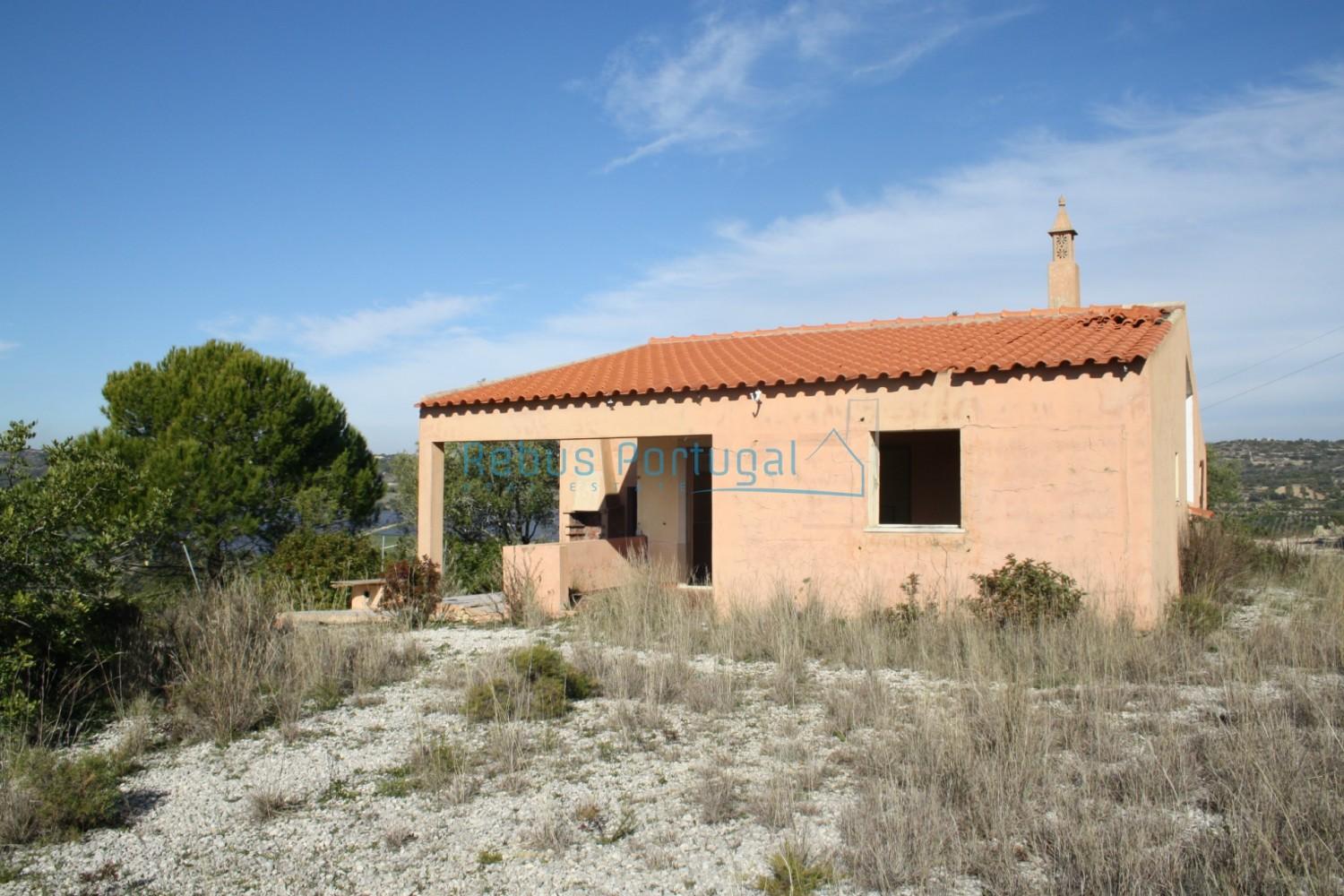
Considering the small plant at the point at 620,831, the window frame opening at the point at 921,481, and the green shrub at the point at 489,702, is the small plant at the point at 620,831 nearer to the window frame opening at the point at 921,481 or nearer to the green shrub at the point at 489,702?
the green shrub at the point at 489,702

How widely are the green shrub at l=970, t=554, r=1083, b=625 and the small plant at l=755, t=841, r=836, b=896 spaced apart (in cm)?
588

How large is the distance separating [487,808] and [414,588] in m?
7.91

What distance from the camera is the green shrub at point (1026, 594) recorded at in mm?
10344

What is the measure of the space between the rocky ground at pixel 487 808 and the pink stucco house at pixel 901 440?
13.4 ft

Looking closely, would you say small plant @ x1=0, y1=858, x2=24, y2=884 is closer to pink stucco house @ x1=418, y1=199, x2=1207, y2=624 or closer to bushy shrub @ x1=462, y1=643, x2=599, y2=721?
bushy shrub @ x1=462, y1=643, x2=599, y2=721

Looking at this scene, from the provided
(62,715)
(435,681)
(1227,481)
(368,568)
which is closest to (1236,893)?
(435,681)

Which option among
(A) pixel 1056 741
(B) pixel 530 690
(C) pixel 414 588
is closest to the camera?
(A) pixel 1056 741

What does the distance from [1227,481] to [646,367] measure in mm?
21544

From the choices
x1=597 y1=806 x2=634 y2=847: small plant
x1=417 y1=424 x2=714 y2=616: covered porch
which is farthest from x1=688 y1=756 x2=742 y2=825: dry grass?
x1=417 y1=424 x2=714 y2=616: covered porch

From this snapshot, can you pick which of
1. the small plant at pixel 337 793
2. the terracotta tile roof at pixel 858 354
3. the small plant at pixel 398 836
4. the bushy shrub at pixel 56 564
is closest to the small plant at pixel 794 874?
the small plant at pixel 398 836

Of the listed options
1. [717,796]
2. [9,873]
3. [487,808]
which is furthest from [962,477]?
[9,873]

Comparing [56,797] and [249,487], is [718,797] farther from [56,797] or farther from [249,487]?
[249,487]

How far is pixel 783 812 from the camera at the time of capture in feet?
18.0

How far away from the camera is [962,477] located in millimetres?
11562
